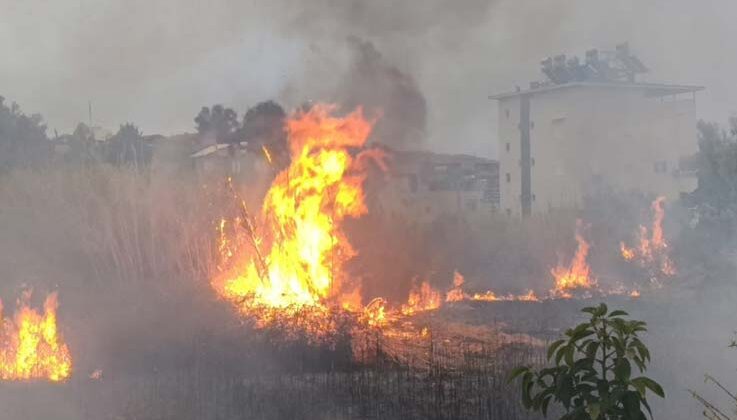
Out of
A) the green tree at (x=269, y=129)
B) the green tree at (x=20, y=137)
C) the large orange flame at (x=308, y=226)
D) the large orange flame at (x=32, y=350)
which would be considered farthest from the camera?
the green tree at (x=20, y=137)

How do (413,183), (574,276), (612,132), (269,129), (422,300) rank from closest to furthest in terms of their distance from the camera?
(422,300)
(269,129)
(574,276)
(413,183)
(612,132)

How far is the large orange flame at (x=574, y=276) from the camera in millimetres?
17817

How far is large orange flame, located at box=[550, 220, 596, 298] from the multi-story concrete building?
53.2 ft

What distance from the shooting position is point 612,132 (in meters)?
37.9

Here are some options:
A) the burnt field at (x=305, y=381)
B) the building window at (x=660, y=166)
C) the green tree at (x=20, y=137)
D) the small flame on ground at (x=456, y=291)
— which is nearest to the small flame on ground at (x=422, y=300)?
the small flame on ground at (x=456, y=291)

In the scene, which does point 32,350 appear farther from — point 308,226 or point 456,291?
point 456,291

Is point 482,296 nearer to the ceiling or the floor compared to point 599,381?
nearer to the floor

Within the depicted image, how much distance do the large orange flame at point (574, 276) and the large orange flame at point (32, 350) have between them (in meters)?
10.8

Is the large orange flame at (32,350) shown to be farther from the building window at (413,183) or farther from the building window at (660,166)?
the building window at (660,166)

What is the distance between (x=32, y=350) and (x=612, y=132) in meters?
32.7

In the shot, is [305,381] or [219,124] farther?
[219,124]

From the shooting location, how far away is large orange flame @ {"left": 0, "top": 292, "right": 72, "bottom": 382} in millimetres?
9555

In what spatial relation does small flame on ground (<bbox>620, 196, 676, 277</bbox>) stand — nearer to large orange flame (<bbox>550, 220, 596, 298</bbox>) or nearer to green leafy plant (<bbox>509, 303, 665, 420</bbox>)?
large orange flame (<bbox>550, 220, 596, 298</bbox>)

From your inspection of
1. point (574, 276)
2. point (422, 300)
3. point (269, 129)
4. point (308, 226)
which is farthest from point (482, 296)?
point (269, 129)
